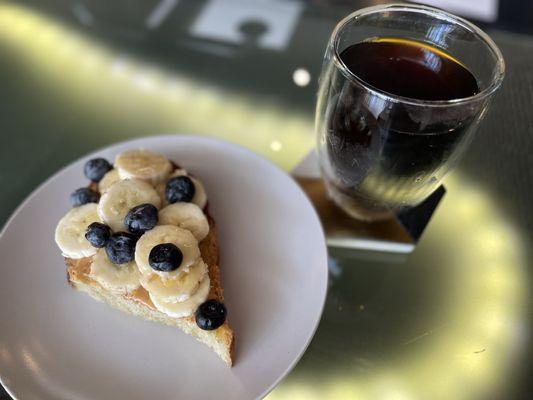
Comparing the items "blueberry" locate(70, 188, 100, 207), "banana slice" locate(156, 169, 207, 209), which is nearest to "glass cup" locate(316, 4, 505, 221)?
"banana slice" locate(156, 169, 207, 209)

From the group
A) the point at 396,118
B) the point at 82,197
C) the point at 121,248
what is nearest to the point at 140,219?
the point at 121,248

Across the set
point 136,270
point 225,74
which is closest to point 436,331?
point 136,270

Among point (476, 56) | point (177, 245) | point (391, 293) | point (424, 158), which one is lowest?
point (391, 293)

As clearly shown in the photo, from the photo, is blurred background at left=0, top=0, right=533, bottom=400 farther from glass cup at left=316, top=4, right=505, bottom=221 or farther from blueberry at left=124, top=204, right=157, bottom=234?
blueberry at left=124, top=204, right=157, bottom=234

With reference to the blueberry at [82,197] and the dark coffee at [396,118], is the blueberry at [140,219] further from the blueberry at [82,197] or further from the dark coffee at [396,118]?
the dark coffee at [396,118]

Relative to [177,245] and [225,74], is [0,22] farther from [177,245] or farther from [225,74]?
[177,245]

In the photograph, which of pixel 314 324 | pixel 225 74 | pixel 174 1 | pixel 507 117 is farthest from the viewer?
pixel 174 1

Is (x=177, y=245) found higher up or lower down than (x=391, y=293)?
higher up
